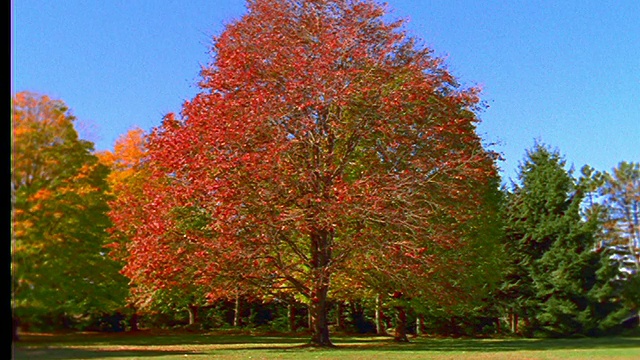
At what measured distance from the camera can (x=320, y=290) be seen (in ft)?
76.7

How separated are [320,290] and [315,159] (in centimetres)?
451

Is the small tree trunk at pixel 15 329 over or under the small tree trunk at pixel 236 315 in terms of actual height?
under

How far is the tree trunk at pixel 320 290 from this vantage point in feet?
74.9

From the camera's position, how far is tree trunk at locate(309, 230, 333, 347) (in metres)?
22.8

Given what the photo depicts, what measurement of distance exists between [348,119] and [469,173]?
4.64 metres

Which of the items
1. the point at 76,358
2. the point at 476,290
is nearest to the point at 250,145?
the point at 76,358

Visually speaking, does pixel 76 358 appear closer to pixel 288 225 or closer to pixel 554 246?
pixel 288 225

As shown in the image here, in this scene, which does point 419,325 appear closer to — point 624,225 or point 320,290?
point 320,290

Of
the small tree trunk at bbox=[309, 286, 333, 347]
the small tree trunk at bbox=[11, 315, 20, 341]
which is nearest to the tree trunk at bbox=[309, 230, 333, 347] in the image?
the small tree trunk at bbox=[309, 286, 333, 347]

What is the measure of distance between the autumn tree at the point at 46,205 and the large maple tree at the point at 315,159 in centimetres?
685

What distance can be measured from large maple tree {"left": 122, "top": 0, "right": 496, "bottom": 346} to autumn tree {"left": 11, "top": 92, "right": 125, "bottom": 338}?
6850 millimetres

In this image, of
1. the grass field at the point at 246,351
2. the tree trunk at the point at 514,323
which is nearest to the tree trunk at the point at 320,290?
the grass field at the point at 246,351

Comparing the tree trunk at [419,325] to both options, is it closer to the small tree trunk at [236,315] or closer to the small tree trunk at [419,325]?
the small tree trunk at [419,325]

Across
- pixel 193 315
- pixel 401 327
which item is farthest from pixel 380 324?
pixel 193 315
